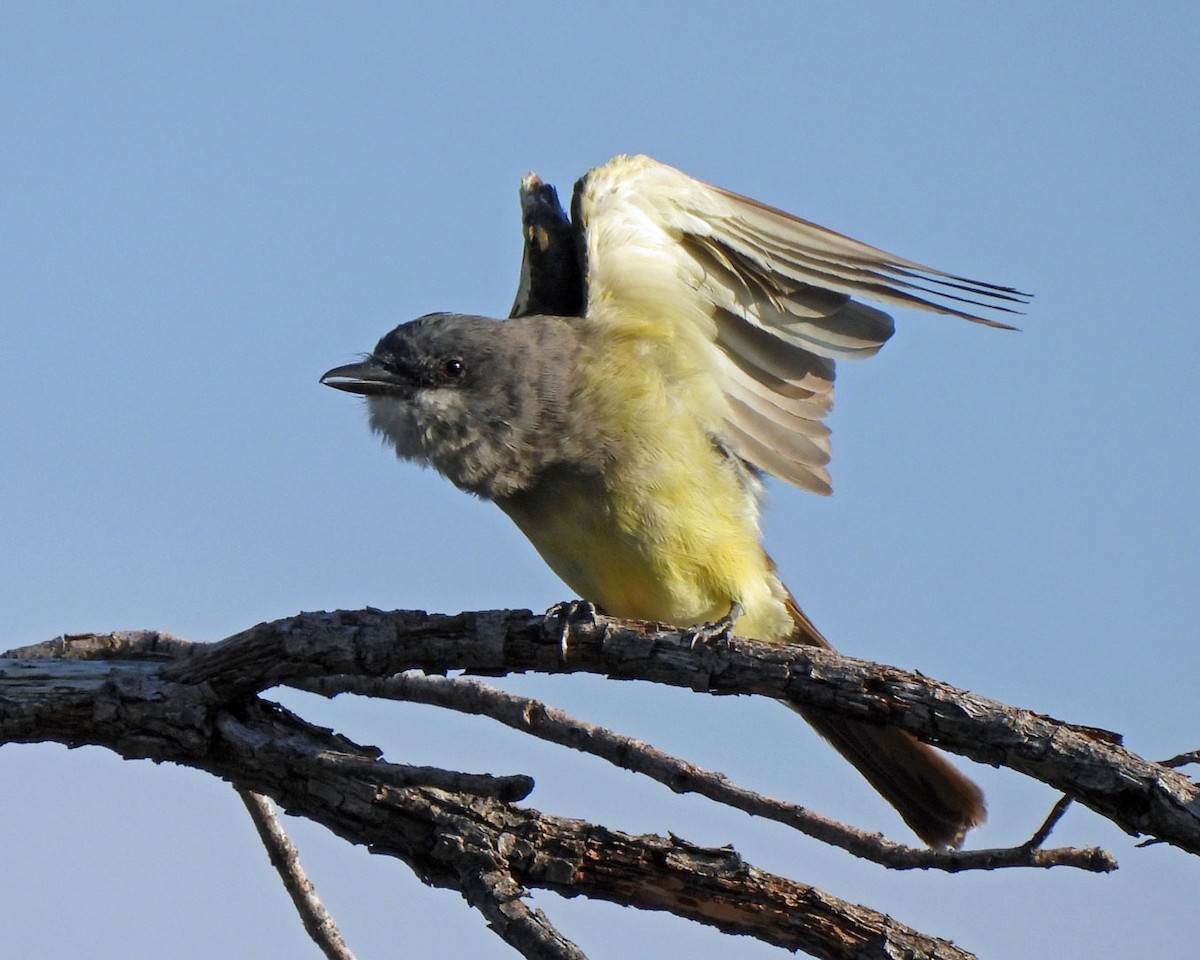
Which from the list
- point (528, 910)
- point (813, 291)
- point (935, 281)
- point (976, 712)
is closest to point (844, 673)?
point (976, 712)

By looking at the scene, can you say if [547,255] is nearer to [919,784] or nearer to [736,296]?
[736,296]

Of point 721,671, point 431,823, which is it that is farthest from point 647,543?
point 431,823

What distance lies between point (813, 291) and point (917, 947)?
3.59 meters

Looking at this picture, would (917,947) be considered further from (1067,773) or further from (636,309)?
(636,309)

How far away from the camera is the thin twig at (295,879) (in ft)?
16.9

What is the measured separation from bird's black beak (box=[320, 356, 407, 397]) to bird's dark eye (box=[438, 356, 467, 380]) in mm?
181

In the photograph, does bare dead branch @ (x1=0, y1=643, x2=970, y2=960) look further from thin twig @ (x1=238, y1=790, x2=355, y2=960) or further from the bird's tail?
the bird's tail

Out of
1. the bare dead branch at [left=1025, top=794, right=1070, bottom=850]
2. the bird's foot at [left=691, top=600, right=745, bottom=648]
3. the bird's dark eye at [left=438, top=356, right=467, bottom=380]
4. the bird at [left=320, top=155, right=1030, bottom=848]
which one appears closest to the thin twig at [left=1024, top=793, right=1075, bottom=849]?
the bare dead branch at [left=1025, top=794, right=1070, bottom=850]

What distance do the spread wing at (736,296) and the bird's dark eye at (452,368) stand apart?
2.39ft

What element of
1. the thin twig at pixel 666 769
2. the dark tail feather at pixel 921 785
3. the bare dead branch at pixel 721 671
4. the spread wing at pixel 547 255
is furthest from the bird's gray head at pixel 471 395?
the dark tail feather at pixel 921 785

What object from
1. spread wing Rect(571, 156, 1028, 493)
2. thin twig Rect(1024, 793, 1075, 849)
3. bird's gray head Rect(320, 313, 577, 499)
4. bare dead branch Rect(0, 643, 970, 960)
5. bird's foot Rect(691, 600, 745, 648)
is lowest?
bare dead branch Rect(0, 643, 970, 960)

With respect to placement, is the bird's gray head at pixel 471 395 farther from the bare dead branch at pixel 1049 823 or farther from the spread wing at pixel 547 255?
the bare dead branch at pixel 1049 823

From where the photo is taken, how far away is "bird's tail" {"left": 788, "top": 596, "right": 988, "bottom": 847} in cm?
633

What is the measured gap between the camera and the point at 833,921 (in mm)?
4016
